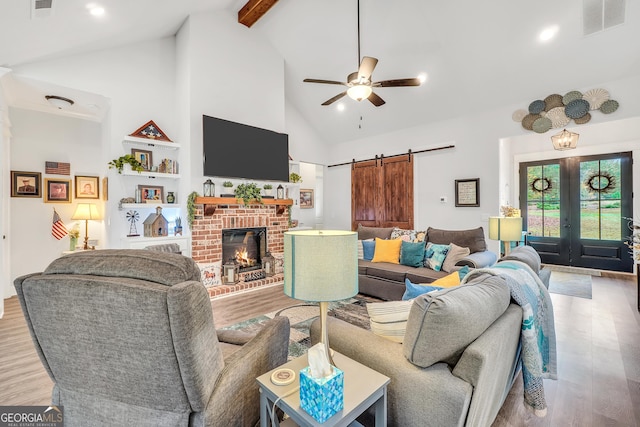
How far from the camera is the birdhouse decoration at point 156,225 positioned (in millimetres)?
4051

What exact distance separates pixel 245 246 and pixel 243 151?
1.51 m

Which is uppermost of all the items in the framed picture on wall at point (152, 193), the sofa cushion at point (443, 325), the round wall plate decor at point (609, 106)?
the round wall plate decor at point (609, 106)

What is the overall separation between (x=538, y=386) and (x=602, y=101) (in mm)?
4276

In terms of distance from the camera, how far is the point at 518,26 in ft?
12.0

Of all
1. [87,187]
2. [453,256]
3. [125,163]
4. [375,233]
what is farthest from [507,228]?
[87,187]

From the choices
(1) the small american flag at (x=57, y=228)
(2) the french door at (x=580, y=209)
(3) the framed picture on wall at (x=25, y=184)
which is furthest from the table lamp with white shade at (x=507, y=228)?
(3) the framed picture on wall at (x=25, y=184)

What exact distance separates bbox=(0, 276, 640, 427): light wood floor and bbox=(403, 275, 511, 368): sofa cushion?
92cm

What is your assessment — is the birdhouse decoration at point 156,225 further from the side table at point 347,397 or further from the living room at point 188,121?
the side table at point 347,397

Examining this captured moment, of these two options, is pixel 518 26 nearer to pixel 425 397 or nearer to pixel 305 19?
pixel 305 19

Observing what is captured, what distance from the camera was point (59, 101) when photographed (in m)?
3.83

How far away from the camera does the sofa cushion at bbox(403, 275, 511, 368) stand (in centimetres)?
115

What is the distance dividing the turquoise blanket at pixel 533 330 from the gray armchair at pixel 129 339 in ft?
4.94

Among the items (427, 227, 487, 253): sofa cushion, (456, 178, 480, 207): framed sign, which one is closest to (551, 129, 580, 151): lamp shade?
(456, 178, 480, 207): framed sign

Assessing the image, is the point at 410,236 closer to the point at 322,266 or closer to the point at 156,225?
the point at 322,266
